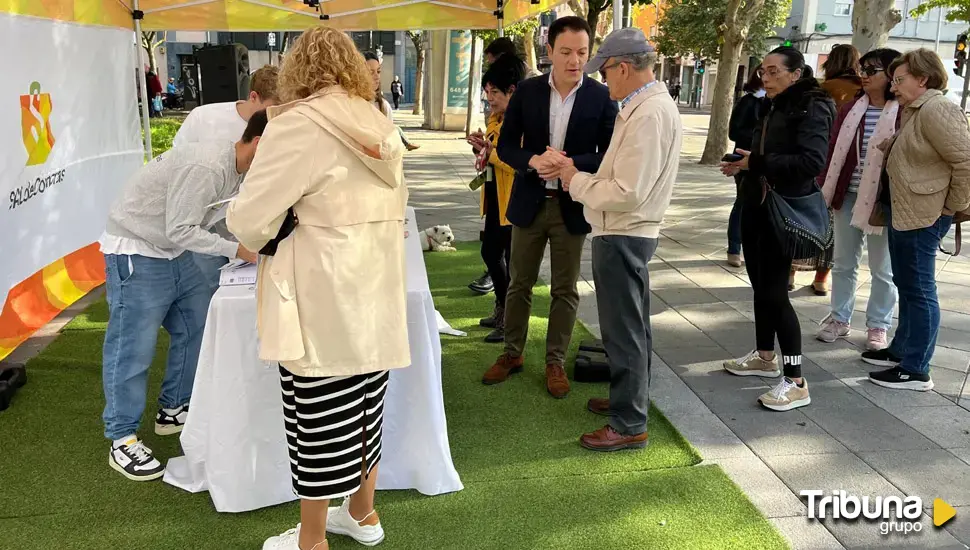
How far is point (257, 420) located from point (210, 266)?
2.93ft

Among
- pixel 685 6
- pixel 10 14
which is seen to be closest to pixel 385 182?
pixel 10 14

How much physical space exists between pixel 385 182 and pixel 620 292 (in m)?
1.42

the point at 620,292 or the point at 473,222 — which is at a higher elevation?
the point at 620,292

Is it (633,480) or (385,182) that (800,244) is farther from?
(385,182)

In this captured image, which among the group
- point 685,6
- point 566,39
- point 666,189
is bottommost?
point 666,189

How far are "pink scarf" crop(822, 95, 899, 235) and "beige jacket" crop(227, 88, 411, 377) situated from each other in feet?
11.6

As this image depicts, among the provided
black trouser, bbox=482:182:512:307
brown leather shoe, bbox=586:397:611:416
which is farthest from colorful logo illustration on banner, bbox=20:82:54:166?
brown leather shoe, bbox=586:397:611:416

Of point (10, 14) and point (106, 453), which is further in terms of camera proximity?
point (10, 14)

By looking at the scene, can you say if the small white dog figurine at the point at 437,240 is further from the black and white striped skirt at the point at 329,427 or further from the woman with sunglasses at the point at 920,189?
the black and white striped skirt at the point at 329,427

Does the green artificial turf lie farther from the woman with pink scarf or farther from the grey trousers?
the woman with pink scarf

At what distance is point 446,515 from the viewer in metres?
2.87

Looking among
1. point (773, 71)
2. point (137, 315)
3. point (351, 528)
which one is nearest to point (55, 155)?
point (137, 315)

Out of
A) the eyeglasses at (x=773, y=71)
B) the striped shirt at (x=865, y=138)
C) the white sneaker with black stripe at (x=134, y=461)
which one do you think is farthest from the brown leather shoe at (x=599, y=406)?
the striped shirt at (x=865, y=138)

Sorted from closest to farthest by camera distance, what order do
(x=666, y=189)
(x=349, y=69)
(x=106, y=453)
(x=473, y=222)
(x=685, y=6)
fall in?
(x=349, y=69) → (x=666, y=189) → (x=106, y=453) → (x=473, y=222) → (x=685, y=6)
